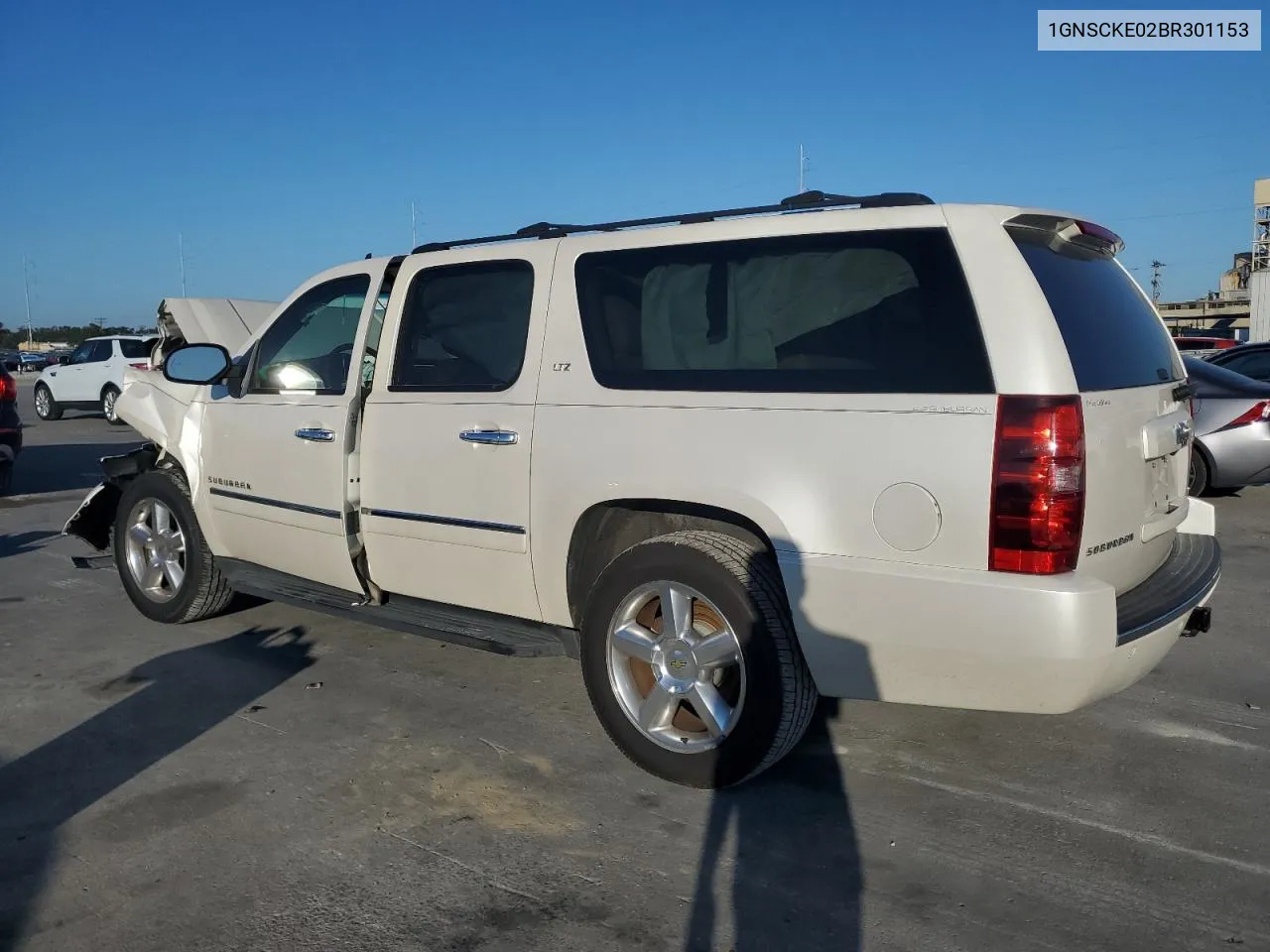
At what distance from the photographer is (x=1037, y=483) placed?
3053mm

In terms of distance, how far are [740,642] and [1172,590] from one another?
1513 millimetres

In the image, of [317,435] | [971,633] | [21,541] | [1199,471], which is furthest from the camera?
[1199,471]

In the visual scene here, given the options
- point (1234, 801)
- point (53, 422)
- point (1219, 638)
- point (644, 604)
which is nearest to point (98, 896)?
point (644, 604)

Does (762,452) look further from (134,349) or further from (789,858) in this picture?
(134,349)

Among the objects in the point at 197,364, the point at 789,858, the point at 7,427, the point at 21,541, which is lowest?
the point at 789,858

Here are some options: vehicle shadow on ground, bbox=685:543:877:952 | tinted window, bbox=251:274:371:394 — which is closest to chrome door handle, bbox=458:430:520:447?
tinted window, bbox=251:274:371:394

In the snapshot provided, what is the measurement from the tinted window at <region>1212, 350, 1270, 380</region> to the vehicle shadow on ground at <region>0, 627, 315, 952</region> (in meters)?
10.7

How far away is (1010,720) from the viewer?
14.5ft

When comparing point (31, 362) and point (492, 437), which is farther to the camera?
point (31, 362)

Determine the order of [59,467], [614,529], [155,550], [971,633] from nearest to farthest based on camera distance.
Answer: [971,633] → [614,529] → [155,550] → [59,467]

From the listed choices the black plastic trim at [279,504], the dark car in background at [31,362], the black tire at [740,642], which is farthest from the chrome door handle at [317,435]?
the dark car in background at [31,362]

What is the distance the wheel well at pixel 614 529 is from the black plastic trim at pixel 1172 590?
1.28 m

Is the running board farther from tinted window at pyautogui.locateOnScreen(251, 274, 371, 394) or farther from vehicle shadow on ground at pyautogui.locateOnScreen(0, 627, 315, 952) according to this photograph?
tinted window at pyautogui.locateOnScreen(251, 274, 371, 394)

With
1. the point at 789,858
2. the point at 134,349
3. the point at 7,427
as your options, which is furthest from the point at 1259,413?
the point at 134,349
